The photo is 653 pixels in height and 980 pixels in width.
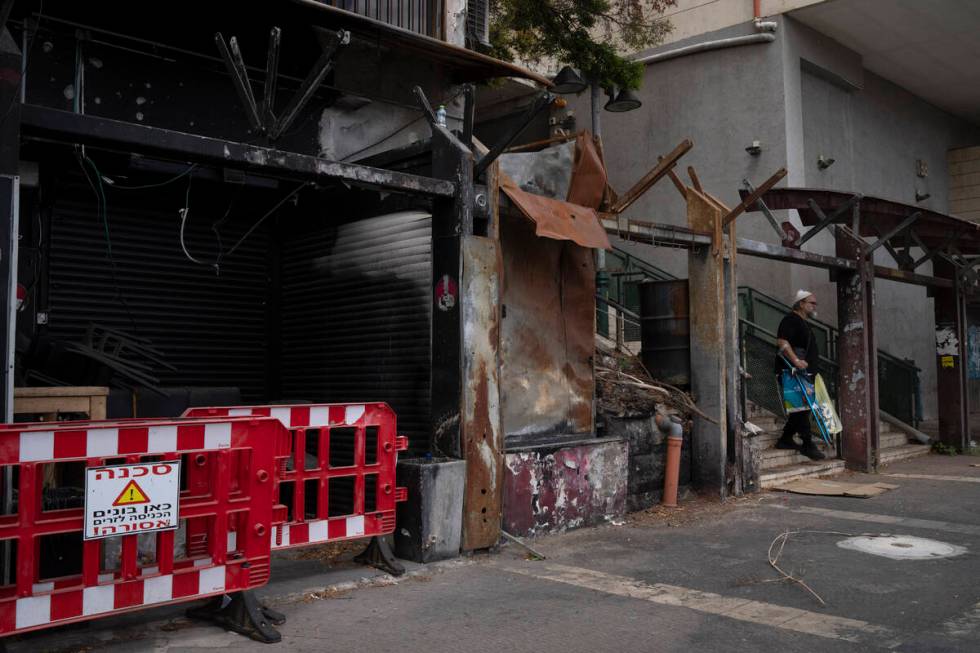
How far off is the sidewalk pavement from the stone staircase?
2258 mm

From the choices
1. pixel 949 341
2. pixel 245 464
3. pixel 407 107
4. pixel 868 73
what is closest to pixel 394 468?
pixel 245 464

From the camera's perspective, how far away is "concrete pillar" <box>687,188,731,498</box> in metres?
9.27

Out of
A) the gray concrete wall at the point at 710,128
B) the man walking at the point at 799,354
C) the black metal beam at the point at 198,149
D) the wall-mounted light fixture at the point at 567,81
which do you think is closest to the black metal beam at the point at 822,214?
the man walking at the point at 799,354

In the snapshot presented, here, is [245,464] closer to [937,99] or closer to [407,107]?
[407,107]

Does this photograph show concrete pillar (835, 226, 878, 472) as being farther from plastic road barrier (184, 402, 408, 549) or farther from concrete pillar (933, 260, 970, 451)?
plastic road barrier (184, 402, 408, 549)

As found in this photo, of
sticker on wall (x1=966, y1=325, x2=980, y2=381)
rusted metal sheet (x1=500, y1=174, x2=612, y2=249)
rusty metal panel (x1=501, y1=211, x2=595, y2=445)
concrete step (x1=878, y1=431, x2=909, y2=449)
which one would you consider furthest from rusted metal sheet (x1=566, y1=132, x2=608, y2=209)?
sticker on wall (x1=966, y1=325, x2=980, y2=381)

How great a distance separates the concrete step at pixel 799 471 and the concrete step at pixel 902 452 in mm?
1140

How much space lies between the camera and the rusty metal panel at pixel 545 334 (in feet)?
26.3

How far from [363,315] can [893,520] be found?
18.2ft

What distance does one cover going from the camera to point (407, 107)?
995 cm

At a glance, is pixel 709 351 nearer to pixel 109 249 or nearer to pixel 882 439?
pixel 882 439

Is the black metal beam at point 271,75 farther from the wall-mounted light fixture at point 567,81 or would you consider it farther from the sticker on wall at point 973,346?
the sticker on wall at point 973,346

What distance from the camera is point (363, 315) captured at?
8.30m

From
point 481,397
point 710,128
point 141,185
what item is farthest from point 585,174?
point 710,128
